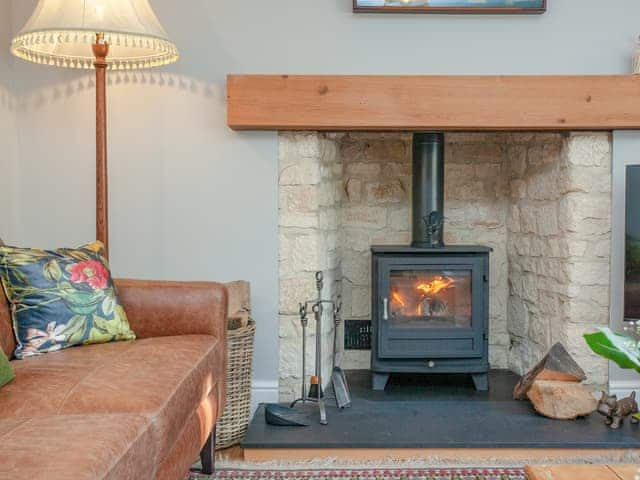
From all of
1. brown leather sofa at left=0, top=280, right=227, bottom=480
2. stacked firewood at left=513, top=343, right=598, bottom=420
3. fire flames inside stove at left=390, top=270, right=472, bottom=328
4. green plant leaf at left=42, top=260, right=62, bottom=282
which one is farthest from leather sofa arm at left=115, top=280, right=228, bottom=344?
stacked firewood at left=513, top=343, right=598, bottom=420

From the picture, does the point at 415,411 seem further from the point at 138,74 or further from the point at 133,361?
the point at 138,74

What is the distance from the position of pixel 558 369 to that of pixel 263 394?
1207mm

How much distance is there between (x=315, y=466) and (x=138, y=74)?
1.75 m

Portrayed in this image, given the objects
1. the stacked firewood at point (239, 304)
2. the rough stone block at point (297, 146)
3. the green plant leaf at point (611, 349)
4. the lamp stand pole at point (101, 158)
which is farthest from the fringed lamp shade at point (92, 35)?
the green plant leaf at point (611, 349)

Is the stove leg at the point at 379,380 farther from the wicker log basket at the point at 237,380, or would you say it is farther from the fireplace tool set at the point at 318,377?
the wicker log basket at the point at 237,380

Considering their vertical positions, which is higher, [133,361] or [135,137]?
[135,137]

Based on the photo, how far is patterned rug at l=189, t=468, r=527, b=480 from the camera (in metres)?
2.38

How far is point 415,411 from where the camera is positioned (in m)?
2.86

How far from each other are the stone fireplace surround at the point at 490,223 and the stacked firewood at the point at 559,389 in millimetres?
196

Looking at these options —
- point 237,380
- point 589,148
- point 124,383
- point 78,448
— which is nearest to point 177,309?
point 237,380

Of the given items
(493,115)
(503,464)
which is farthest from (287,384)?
(493,115)

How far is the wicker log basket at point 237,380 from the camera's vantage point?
2.70m

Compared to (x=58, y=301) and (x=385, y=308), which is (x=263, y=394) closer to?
(x=385, y=308)

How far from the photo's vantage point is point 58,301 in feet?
7.02
